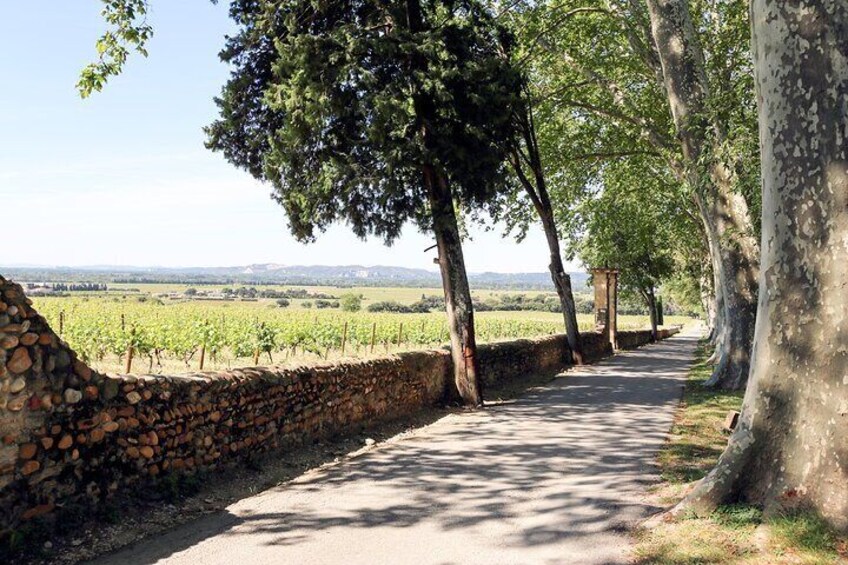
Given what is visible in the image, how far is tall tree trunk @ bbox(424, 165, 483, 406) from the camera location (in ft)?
41.0

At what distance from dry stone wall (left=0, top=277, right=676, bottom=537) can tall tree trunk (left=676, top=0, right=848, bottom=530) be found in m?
4.82

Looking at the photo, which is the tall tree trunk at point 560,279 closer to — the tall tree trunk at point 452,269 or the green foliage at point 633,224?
the green foliage at point 633,224

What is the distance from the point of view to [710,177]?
529 inches

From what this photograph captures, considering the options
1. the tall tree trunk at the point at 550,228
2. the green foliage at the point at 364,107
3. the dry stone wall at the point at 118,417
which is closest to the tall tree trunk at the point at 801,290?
the dry stone wall at the point at 118,417

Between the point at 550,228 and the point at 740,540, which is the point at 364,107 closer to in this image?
the point at 740,540

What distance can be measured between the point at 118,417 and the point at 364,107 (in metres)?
7.03

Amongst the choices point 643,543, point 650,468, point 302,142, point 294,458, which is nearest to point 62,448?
point 294,458

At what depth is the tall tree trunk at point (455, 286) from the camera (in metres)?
12.5

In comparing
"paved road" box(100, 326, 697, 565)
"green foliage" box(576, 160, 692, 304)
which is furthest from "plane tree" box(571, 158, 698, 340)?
"paved road" box(100, 326, 697, 565)

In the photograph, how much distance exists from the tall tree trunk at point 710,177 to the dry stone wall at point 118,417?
27.6 ft

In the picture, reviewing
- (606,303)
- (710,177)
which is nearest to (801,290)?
(710,177)

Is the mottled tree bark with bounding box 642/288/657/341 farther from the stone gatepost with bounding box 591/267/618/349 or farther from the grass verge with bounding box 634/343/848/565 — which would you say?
the grass verge with bounding box 634/343/848/565

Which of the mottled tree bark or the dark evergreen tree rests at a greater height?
the dark evergreen tree

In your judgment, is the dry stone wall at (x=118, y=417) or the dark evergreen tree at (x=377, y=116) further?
the dark evergreen tree at (x=377, y=116)
